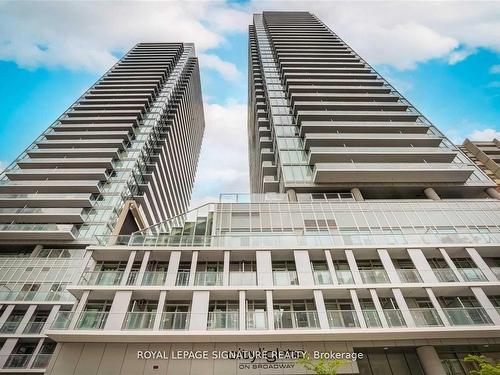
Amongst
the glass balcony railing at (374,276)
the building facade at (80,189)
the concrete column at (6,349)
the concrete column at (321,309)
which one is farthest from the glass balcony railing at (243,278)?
the concrete column at (6,349)

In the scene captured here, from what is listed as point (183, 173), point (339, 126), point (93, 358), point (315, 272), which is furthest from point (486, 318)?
point (183, 173)

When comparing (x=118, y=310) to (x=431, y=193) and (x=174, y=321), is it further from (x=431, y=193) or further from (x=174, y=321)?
(x=431, y=193)

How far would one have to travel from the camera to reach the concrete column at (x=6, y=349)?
22122mm

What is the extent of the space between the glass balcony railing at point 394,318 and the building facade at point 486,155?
1881 inches

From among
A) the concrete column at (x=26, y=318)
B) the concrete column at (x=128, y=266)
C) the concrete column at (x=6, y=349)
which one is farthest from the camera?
the concrete column at (x=26, y=318)

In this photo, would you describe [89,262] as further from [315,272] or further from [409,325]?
[409,325]

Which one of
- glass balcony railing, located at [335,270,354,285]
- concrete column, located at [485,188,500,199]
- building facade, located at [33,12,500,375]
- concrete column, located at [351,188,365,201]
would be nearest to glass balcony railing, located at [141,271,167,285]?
building facade, located at [33,12,500,375]

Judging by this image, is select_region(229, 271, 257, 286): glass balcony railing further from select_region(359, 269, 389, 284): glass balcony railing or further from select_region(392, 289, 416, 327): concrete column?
select_region(392, 289, 416, 327): concrete column

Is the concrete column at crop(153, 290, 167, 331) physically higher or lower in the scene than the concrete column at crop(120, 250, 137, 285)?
lower

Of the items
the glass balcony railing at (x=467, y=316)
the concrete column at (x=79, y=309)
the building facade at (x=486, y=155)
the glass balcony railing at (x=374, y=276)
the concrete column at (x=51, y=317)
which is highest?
the building facade at (x=486, y=155)

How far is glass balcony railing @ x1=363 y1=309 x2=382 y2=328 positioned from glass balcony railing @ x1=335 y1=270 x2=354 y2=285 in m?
2.17

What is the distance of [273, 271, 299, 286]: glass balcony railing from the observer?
1812 centimetres

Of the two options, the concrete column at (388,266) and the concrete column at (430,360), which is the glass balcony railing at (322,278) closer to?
the concrete column at (388,266)

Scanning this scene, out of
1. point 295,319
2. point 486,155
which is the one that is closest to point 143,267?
point 295,319
